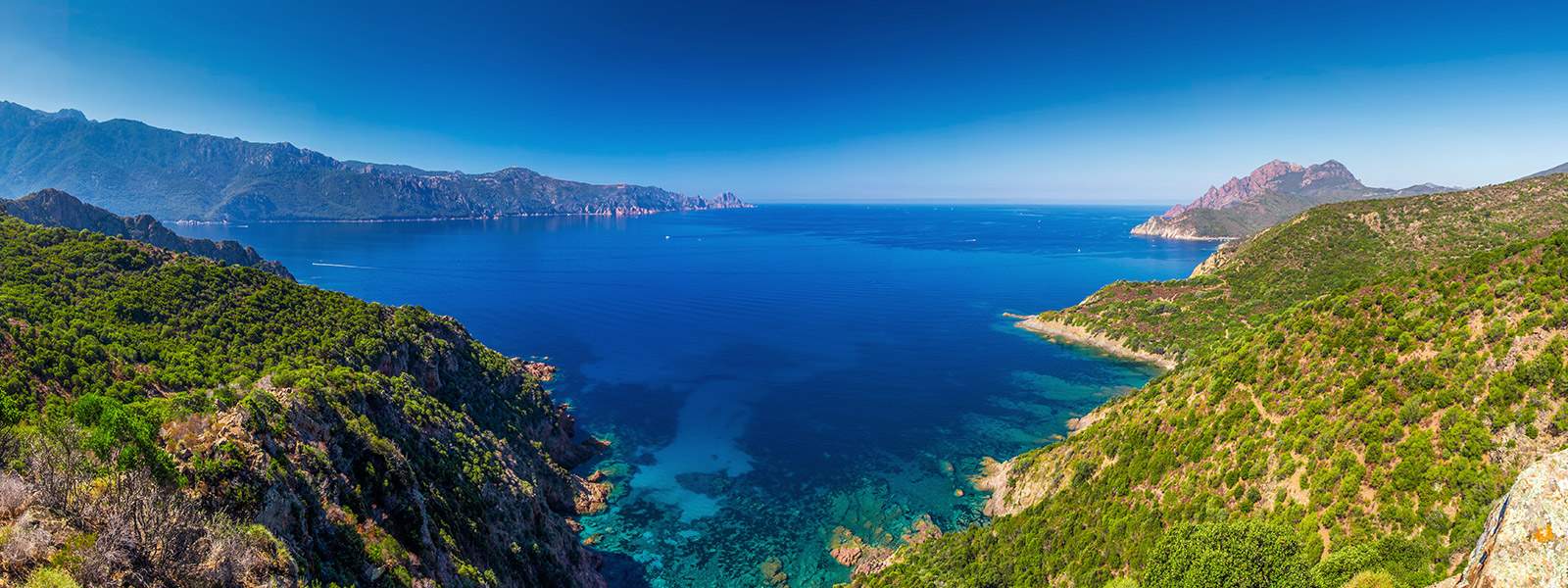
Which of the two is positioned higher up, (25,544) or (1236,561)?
(25,544)

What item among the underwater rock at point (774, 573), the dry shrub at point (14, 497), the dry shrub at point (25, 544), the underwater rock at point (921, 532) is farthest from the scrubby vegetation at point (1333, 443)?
the dry shrub at point (14, 497)

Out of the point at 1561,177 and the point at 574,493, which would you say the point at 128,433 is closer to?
the point at 574,493

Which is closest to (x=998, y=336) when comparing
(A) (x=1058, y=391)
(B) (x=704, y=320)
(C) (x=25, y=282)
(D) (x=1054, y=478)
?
(A) (x=1058, y=391)

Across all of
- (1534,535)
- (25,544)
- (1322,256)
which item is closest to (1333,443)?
(1534,535)

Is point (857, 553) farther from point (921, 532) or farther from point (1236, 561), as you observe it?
point (1236, 561)

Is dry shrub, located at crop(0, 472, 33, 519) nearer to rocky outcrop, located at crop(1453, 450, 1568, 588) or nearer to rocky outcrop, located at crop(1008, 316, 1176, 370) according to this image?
rocky outcrop, located at crop(1453, 450, 1568, 588)

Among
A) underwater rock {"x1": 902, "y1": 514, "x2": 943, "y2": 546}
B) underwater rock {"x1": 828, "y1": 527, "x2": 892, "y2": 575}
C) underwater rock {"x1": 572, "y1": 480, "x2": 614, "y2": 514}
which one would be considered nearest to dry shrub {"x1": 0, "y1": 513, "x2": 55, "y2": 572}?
underwater rock {"x1": 828, "y1": 527, "x2": 892, "y2": 575}
